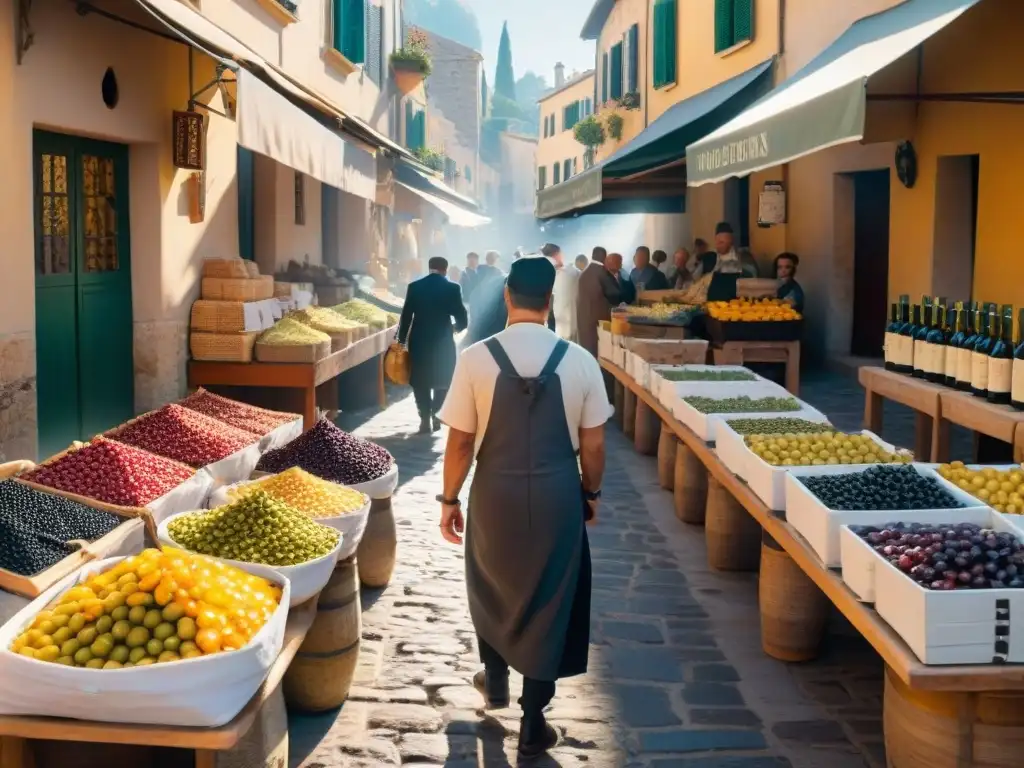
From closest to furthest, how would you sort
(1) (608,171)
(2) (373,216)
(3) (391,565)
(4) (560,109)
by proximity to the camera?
(3) (391,565)
(1) (608,171)
(2) (373,216)
(4) (560,109)

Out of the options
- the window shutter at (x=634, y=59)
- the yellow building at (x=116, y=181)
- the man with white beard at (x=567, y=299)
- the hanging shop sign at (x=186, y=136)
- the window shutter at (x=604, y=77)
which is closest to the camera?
the yellow building at (x=116, y=181)

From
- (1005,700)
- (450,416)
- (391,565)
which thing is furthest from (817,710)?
(391,565)

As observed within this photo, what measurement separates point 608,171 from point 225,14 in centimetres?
449

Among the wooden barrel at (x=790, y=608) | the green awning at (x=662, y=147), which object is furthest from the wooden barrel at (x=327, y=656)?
the green awning at (x=662, y=147)

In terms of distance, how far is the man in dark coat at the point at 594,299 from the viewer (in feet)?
47.4

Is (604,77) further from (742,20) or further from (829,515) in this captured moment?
(829,515)

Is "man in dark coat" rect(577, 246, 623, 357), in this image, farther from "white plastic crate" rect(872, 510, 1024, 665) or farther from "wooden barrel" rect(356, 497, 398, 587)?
"white plastic crate" rect(872, 510, 1024, 665)

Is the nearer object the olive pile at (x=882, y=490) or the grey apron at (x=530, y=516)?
the grey apron at (x=530, y=516)

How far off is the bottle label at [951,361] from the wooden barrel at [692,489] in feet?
Answer: 5.85

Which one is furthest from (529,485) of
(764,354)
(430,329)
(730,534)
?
(430,329)

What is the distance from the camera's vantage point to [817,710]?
16.0ft

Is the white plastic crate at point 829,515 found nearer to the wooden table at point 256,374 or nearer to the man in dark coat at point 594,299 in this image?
the wooden table at point 256,374

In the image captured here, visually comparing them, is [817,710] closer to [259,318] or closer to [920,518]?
[920,518]

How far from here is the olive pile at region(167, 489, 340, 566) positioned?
4.34 meters
